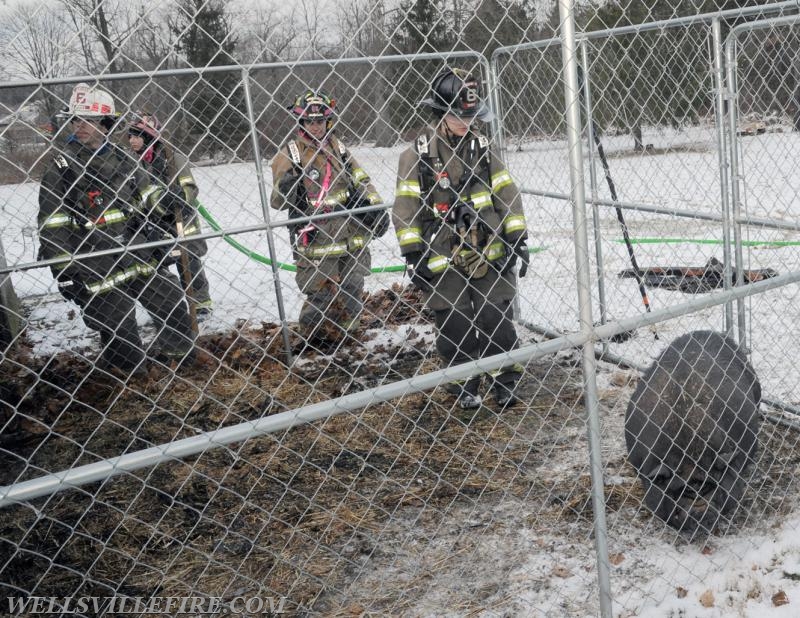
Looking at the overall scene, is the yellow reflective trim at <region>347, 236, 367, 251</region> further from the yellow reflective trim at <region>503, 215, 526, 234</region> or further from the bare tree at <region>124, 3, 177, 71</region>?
the bare tree at <region>124, 3, 177, 71</region>

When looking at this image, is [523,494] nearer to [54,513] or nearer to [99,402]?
[54,513]

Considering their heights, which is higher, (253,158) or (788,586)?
(253,158)

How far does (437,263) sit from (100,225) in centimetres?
273

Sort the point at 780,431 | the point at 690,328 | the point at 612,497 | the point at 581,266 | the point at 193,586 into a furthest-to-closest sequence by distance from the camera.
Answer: the point at 690,328 → the point at 780,431 → the point at 612,497 → the point at 193,586 → the point at 581,266

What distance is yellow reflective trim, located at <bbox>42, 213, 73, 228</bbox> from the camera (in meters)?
5.17

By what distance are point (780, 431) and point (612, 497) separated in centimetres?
136

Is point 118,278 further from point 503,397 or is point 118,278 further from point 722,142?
point 722,142

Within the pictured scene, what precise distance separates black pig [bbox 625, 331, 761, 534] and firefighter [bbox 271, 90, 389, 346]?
3028 mm

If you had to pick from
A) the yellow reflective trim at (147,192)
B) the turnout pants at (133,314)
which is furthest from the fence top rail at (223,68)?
the turnout pants at (133,314)

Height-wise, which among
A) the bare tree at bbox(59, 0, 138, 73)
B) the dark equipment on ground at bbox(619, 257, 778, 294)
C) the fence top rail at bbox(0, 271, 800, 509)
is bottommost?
the fence top rail at bbox(0, 271, 800, 509)

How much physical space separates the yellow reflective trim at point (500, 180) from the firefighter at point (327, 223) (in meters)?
1.81

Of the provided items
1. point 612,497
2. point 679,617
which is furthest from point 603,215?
point 679,617

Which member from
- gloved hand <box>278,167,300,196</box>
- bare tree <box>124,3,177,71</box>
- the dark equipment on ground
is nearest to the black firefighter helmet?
bare tree <box>124,3,177,71</box>

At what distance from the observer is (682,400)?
3.44m
